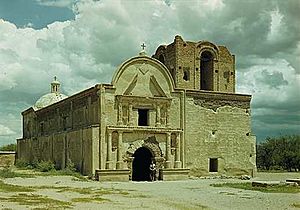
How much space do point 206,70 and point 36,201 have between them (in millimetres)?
25961

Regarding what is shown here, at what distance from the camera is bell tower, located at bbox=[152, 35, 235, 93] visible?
3897 centimetres

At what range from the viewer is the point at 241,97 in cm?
3862

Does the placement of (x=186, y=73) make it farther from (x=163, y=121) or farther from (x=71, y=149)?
(x=71, y=149)

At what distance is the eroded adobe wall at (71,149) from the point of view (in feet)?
106

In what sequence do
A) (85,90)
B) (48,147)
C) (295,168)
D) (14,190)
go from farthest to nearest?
(295,168)
(48,147)
(85,90)
(14,190)

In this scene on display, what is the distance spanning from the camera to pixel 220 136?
123 ft

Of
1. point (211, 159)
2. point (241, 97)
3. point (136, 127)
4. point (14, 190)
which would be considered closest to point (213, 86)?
point (241, 97)

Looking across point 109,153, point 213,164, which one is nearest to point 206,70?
point 213,164

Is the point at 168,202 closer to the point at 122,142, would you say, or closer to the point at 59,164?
the point at 122,142

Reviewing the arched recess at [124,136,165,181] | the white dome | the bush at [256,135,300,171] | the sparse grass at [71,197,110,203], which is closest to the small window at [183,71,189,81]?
the arched recess at [124,136,165,181]

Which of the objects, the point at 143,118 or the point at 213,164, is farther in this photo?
the point at 213,164

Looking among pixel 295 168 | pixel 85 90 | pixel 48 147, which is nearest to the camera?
pixel 85 90

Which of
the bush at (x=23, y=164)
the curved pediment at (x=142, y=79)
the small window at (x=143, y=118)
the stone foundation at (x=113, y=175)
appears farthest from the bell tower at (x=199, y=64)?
the bush at (x=23, y=164)

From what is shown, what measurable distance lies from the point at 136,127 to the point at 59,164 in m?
8.45
